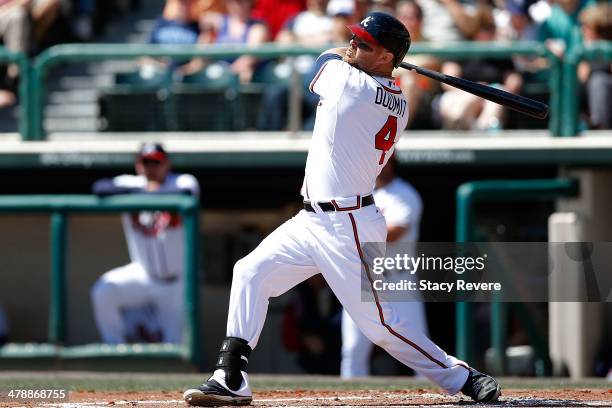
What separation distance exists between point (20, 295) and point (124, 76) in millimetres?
1891

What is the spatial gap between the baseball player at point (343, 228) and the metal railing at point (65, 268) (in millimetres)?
3225

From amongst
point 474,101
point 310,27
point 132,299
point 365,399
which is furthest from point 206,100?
point 365,399

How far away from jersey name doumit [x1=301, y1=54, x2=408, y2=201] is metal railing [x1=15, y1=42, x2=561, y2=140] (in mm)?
3501

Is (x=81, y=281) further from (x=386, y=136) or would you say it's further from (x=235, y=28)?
(x=386, y=136)

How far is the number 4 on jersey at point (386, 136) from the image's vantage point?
18.0ft

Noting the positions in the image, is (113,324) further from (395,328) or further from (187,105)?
(395,328)

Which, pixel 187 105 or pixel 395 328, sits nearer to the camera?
pixel 395 328

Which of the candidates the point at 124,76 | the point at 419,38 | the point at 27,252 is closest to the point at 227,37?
the point at 124,76

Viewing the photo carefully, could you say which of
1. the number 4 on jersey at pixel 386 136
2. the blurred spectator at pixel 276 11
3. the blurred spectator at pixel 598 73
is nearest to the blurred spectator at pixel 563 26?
the blurred spectator at pixel 598 73

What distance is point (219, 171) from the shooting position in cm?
973

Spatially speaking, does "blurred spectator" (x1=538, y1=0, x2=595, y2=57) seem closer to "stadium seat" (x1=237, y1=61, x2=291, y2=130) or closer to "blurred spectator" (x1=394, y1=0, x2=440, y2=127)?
"blurred spectator" (x1=394, y1=0, x2=440, y2=127)

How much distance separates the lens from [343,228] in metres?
5.38

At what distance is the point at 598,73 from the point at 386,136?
3935mm

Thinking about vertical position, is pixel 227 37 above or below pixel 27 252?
above
